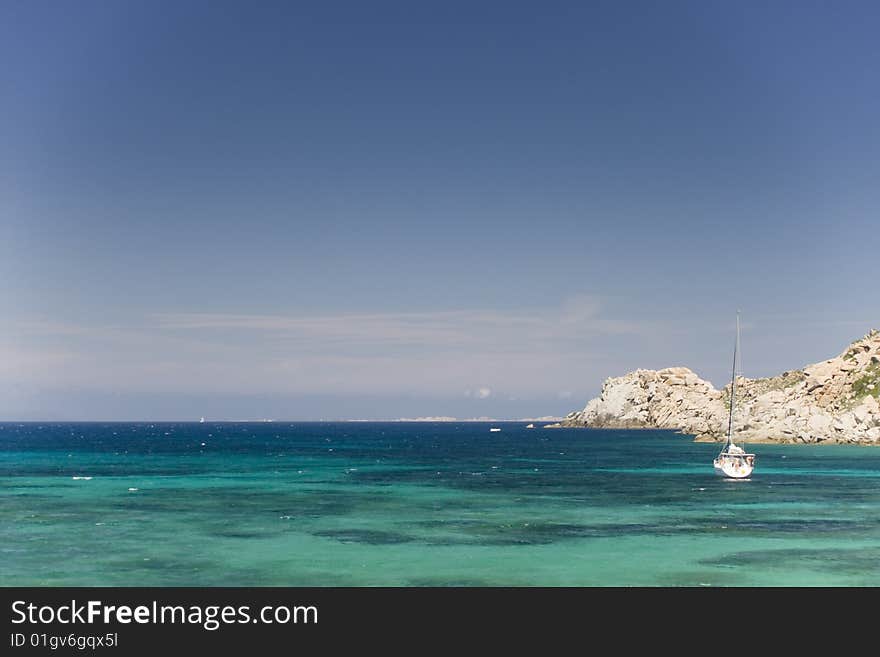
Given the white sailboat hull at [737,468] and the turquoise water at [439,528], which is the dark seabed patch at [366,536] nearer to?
the turquoise water at [439,528]

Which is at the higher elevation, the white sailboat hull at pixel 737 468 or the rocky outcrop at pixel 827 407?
the rocky outcrop at pixel 827 407

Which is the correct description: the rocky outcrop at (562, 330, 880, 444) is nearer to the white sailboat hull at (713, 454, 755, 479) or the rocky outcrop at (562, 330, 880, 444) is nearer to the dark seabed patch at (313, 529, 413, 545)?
the white sailboat hull at (713, 454, 755, 479)

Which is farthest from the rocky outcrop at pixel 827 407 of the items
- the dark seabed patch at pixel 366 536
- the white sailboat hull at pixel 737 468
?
the dark seabed patch at pixel 366 536

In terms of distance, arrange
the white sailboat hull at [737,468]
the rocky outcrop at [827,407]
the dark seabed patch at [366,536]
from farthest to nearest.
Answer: the rocky outcrop at [827,407], the white sailboat hull at [737,468], the dark seabed patch at [366,536]

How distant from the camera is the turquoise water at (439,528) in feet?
111

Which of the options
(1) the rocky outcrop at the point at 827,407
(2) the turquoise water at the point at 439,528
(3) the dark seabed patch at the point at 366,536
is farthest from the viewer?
(1) the rocky outcrop at the point at 827,407

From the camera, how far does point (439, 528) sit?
1847 inches

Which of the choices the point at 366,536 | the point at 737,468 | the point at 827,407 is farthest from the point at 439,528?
the point at 827,407

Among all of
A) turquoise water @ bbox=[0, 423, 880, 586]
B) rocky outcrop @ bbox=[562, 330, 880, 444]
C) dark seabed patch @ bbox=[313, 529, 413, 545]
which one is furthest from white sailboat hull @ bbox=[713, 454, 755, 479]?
rocky outcrop @ bbox=[562, 330, 880, 444]

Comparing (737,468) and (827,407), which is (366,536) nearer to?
(737,468)

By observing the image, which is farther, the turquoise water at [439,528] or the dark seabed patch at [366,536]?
the dark seabed patch at [366,536]

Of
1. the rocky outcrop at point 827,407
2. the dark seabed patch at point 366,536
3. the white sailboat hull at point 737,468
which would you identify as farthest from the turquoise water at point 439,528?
the rocky outcrop at point 827,407

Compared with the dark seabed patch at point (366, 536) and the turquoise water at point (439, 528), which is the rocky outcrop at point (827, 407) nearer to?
the turquoise water at point (439, 528)
